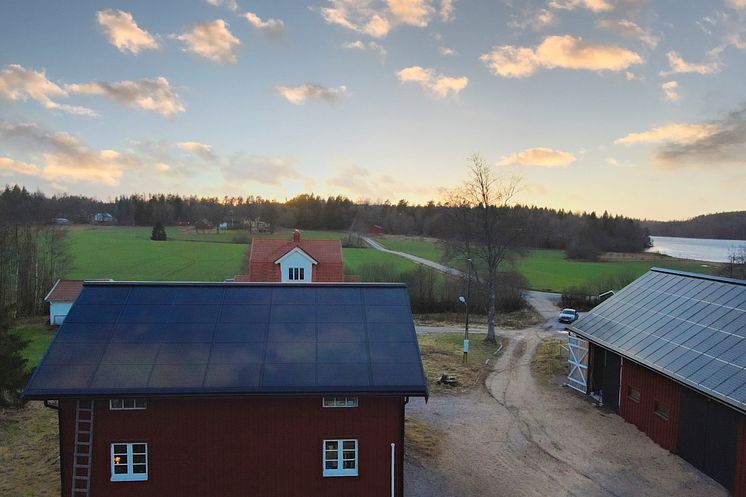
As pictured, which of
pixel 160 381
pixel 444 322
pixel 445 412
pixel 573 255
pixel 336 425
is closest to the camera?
pixel 160 381

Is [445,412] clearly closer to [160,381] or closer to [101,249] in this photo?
[160,381]

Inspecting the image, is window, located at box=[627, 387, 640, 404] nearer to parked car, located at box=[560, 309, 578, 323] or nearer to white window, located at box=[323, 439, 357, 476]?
white window, located at box=[323, 439, 357, 476]

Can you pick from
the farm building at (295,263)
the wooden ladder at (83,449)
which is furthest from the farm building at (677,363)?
the farm building at (295,263)

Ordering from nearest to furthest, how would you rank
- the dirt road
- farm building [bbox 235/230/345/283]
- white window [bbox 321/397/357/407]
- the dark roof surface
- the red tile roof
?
the dark roof surface < white window [bbox 321/397/357/407] < the dirt road < farm building [bbox 235/230/345/283] < the red tile roof

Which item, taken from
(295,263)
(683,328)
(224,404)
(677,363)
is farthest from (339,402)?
(295,263)

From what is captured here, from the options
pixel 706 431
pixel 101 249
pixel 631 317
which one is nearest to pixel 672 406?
pixel 706 431

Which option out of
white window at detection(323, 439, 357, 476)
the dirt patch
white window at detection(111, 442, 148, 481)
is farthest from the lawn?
white window at detection(323, 439, 357, 476)
